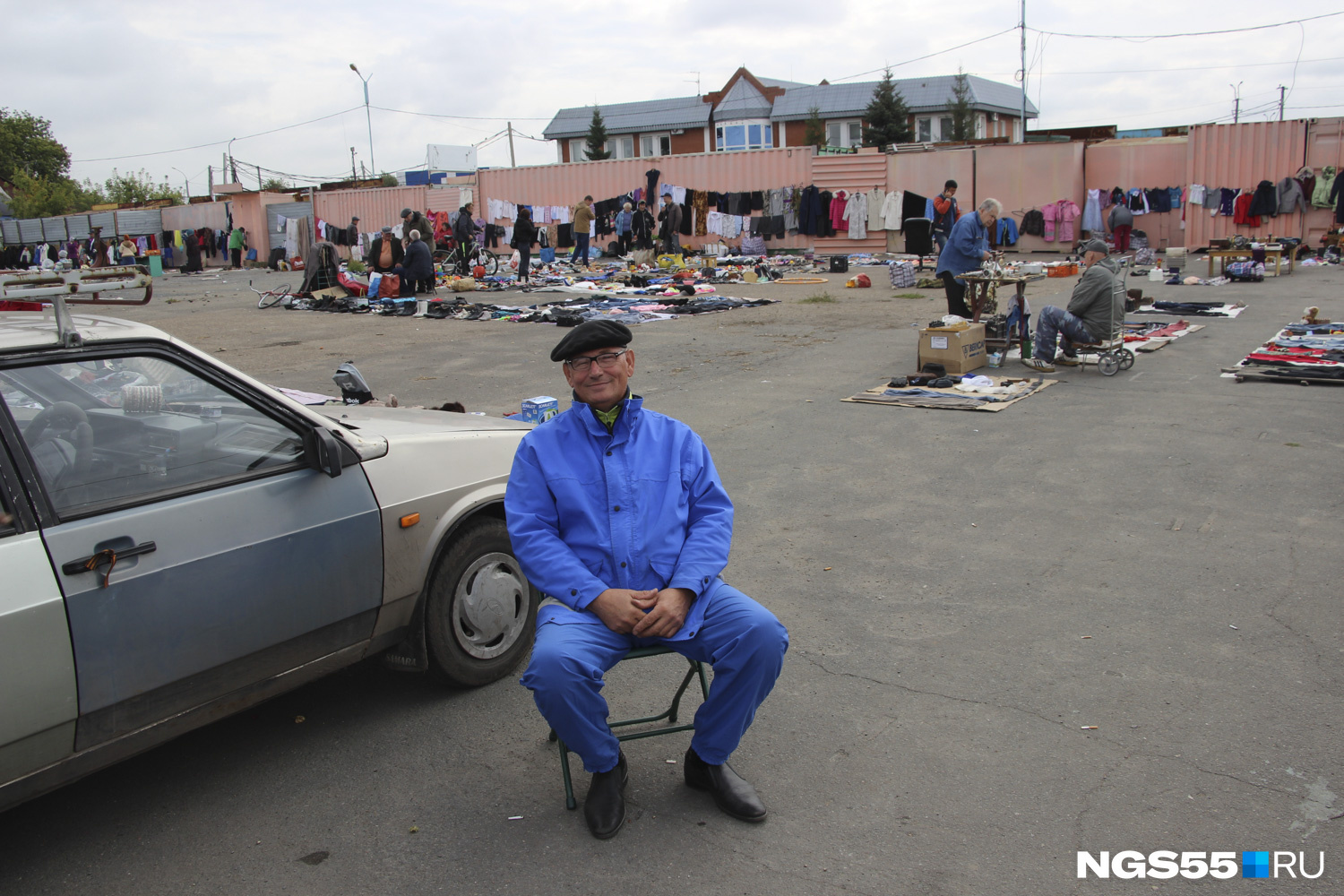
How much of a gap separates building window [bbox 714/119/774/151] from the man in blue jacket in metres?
74.3

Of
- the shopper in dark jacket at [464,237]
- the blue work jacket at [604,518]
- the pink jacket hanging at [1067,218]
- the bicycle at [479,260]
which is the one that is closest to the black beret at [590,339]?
the blue work jacket at [604,518]

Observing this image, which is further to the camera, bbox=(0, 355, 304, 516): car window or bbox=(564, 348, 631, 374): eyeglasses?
bbox=(564, 348, 631, 374): eyeglasses

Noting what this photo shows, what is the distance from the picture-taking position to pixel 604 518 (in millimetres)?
3213

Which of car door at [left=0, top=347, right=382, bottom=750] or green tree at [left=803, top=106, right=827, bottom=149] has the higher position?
green tree at [left=803, top=106, right=827, bottom=149]

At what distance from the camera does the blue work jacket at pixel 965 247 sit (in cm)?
1289

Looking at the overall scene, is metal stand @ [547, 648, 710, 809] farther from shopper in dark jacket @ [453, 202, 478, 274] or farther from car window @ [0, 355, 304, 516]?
shopper in dark jacket @ [453, 202, 478, 274]

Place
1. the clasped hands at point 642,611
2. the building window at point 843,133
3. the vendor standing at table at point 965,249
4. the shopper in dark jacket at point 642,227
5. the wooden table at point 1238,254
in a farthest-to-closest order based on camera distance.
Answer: the building window at point 843,133, the shopper in dark jacket at point 642,227, the wooden table at point 1238,254, the vendor standing at table at point 965,249, the clasped hands at point 642,611

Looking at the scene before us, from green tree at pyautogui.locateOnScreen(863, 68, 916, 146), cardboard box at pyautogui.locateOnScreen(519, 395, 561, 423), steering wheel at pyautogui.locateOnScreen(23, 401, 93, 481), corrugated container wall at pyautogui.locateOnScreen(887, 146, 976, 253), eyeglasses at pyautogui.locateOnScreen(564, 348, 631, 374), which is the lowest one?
cardboard box at pyautogui.locateOnScreen(519, 395, 561, 423)

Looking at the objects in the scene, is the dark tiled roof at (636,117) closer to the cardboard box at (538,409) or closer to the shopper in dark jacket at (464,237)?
the shopper in dark jacket at (464,237)

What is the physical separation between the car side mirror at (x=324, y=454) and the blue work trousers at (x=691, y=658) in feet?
2.97

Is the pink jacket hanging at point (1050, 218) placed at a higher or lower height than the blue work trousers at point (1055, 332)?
higher

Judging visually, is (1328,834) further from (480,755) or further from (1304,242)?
(1304,242)

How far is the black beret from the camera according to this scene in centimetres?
326

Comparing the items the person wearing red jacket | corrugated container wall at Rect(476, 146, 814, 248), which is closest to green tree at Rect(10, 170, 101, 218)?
corrugated container wall at Rect(476, 146, 814, 248)
